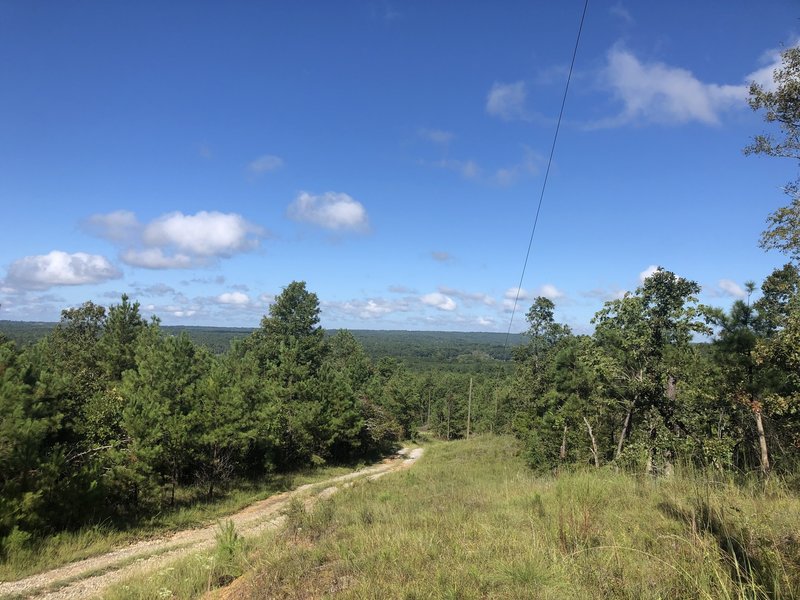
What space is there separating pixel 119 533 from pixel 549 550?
563 inches

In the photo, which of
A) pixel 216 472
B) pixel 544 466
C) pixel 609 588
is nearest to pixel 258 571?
pixel 609 588

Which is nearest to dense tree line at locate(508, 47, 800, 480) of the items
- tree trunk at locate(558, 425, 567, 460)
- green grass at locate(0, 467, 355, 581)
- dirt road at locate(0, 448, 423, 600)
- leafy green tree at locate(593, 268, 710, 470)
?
leafy green tree at locate(593, 268, 710, 470)

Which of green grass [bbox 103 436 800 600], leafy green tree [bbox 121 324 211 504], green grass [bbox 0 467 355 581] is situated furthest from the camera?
leafy green tree [bbox 121 324 211 504]

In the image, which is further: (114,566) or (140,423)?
(140,423)

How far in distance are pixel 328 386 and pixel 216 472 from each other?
1135cm

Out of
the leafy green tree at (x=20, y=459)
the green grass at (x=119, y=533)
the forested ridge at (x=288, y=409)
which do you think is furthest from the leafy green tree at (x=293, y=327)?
the leafy green tree at (x=20, y=459)

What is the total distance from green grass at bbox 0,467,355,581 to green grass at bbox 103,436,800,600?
5676mm

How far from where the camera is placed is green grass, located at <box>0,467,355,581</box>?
34.1 ft

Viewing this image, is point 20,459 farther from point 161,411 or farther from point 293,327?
point 293,327

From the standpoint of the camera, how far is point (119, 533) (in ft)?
43.8

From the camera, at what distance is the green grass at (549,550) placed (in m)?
3.15

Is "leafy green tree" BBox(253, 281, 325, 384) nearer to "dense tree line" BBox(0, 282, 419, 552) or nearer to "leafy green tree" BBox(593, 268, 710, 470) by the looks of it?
"dense tree line" BBox(0, 282, 419, 552)

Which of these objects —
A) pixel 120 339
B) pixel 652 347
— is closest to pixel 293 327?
pixel 120 339

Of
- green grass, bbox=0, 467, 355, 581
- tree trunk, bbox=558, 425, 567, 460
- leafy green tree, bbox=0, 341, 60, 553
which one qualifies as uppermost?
leafy green tree, bbox=0, 341, 60, 553
